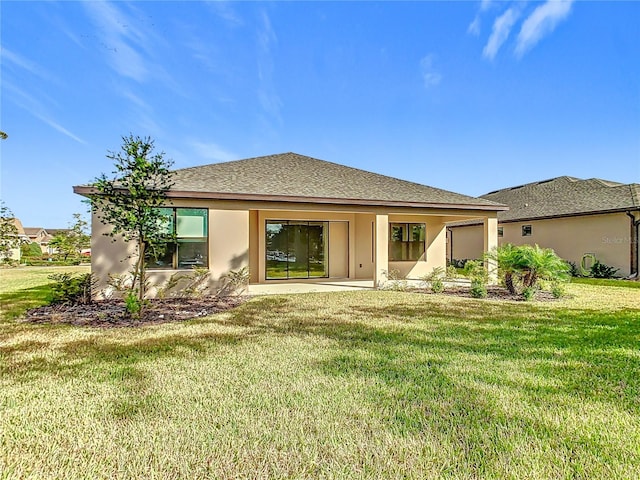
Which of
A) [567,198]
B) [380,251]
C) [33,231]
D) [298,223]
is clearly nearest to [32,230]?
[33,231]

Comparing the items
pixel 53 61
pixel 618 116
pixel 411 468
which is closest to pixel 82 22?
pixel 53 61

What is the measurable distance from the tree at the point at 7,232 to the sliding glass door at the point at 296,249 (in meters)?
7.48

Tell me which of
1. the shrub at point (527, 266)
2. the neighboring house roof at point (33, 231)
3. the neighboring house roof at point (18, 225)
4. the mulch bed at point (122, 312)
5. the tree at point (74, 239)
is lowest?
the mulch bed at point (122, 312)

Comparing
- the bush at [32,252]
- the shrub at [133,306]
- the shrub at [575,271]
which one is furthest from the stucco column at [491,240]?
the bush at [32,252]

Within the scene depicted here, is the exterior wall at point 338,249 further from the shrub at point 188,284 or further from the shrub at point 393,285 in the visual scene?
the shrub at point 188,284

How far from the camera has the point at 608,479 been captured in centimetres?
217

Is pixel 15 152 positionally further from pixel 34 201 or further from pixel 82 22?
pixel 34 201

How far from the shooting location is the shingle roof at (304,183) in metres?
10.9

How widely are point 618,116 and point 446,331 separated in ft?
61.2

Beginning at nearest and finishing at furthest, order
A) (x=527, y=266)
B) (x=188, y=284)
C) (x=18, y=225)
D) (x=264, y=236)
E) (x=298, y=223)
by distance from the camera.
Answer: (x=527, y=266) < (x=188, y=284) < (x=264, y=236) < (x=298, y=223) < (x=18, y=225)

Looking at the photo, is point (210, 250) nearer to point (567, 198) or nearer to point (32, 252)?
point (567, 198)

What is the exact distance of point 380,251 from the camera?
1188cm

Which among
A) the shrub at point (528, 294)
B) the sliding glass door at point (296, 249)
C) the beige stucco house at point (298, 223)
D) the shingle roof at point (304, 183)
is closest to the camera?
the shrub at point (528, 294)

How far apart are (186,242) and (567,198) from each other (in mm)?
20059
